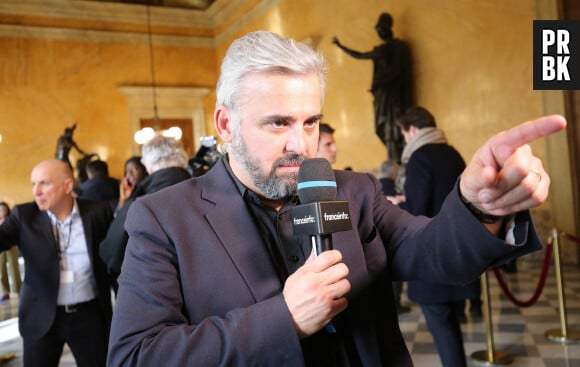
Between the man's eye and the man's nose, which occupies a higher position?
the man's eye

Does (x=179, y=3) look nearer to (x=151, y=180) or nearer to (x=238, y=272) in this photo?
(x=151, y=180)

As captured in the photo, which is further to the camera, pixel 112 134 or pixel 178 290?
pixel 112 134

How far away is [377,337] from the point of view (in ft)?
5.63

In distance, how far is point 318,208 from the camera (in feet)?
4.31

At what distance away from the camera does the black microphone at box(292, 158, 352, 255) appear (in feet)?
4.33

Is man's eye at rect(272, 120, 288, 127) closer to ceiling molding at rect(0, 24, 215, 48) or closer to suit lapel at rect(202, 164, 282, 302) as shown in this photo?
suit lapel at rect(202, 164, 282, 302)

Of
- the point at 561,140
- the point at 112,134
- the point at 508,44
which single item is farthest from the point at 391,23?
the point at 112,134

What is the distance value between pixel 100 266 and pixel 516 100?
698cm

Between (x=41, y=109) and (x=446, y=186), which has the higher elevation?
(x=41, y=109)

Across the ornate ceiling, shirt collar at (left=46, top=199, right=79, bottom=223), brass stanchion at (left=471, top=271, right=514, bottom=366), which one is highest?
the ornate ceiling

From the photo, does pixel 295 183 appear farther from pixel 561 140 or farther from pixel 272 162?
pixel 561 140

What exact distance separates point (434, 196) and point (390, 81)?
6518mm

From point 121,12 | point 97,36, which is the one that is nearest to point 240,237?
point 97,36

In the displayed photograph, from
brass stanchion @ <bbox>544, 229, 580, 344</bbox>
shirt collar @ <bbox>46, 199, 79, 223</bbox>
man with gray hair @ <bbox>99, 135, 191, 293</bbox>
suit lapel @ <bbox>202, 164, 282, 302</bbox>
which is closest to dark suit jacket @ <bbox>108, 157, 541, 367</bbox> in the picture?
suit lapel @ <bbox>202, 164, 282, 302</bbox>
